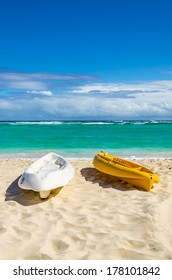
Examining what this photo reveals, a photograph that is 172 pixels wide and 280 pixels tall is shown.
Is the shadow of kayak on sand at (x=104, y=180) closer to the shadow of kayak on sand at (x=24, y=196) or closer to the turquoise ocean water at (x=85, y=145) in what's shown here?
the shadow of kayak on sand at (x=24, y=196)

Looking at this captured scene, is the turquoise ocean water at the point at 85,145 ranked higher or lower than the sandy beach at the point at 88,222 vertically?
higher

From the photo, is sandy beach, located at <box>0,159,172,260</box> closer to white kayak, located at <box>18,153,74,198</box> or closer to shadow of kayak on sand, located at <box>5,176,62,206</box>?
shadow of kayak on sand, located at <box>5,176,62,206</box>

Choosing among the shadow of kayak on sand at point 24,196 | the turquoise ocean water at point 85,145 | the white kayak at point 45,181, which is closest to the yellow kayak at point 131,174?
the white kayak at point 45,181

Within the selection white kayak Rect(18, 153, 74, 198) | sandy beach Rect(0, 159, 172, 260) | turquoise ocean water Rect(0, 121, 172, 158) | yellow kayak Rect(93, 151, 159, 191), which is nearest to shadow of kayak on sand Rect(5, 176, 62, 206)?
sandy beach Rect(0, 159, 172, 260)

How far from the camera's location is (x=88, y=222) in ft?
17.1

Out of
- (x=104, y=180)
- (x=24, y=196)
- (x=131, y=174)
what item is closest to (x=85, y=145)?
(x=104, y=180)

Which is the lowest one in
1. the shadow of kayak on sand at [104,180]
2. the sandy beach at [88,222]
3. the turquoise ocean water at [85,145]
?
the sandy beach at [88,222]

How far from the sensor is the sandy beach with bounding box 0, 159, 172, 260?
4.15 meters

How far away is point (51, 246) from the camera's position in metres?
4.33

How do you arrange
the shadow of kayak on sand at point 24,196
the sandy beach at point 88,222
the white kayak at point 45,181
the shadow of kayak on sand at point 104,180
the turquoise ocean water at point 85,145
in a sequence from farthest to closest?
Answer: the turquoise ocean water at point 85,145 → the shadow of kayak on sand at point 104,180 → the shadow of kayak on sand at point 24,196 → the white kayak at point 45,181 → the sandy beach at point 88,222

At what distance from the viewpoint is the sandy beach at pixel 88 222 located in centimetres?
415

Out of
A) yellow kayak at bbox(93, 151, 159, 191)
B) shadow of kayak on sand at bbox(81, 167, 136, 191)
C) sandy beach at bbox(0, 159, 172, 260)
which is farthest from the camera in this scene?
shadow of kayak on sand at bbox(81, 167, 136, 191)
